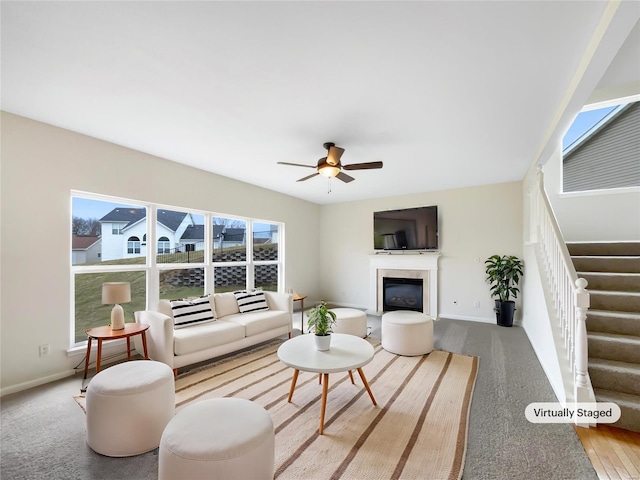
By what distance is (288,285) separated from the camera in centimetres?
629

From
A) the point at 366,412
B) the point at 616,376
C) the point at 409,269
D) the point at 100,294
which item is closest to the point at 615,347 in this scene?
the point at 616,376

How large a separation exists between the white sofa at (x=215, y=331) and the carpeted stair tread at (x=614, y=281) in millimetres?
3840

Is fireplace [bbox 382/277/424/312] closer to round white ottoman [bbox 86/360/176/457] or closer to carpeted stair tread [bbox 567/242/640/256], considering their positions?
carpeted stair tread [bbox 567/242/640/256]

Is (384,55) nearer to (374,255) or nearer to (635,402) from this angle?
(635,402)

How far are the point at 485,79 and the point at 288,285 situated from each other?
199 inches

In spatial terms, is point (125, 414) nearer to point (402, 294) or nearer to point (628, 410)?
point (628, 410)

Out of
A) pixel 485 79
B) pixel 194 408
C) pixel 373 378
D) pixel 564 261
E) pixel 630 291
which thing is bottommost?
pixel 373 378

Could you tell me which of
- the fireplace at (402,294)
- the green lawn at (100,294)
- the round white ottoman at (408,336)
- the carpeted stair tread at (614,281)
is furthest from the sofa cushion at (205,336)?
the carpeted stair tread at (614,281)

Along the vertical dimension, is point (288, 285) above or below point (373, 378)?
above

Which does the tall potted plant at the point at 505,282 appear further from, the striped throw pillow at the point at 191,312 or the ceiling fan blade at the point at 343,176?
the striped throw pillow at the point at 191,312

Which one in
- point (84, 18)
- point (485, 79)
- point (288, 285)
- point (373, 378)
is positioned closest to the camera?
point (84, 18)

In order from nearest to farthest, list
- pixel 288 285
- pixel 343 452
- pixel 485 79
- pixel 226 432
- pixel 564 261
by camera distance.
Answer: pixel 226 432 < pixel 343 452 < pixel 485 79 < pixel 564 261 < pixel 288 285

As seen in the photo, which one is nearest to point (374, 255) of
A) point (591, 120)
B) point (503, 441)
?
point (591, 120)

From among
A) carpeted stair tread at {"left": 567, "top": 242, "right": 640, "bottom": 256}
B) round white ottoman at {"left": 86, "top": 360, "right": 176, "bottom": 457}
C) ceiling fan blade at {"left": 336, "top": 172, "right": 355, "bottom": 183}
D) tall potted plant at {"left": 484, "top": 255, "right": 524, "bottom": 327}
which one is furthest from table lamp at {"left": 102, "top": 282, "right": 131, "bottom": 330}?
carpeted stair tread at {"left": 567, "top": 242, "right": 640, "bottom": 256}
